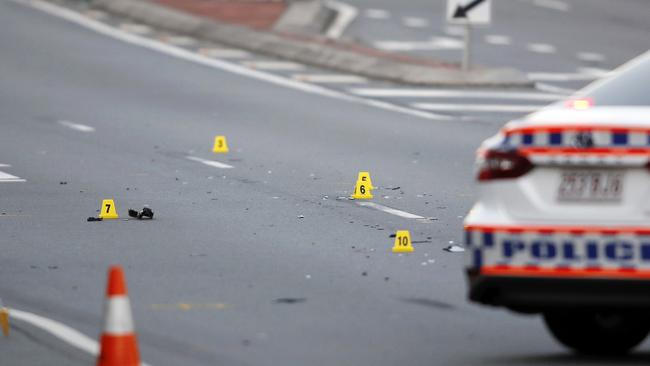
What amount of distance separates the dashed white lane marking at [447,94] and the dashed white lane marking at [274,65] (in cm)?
251

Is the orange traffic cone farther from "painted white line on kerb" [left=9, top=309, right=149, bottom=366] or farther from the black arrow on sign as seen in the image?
the black arrow on sign

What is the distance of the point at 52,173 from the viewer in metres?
19.2

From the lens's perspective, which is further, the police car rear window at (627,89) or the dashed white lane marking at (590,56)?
the dashed white lane marking at (590,56)

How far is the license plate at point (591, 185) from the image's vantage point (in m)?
8.86

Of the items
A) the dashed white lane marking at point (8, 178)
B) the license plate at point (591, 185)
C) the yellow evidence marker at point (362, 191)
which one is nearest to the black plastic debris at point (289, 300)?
the license plate at point (591, 185)

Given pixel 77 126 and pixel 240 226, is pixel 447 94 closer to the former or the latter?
pixel 77 126

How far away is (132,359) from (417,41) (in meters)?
26.8

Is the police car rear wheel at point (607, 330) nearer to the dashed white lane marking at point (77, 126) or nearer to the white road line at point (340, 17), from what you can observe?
the dashed white lane marking at point (77, 126)

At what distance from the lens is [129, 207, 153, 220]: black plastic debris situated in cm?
1545

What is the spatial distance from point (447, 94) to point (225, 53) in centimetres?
549

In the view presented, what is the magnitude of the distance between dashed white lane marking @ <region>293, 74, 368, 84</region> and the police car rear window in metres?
19.0

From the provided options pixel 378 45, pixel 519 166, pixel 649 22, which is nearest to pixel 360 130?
pixel 378 45

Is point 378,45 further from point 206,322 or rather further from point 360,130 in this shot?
point 206,322

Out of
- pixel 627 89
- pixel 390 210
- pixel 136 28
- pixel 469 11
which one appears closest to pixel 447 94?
Answer: pixel 469 11
